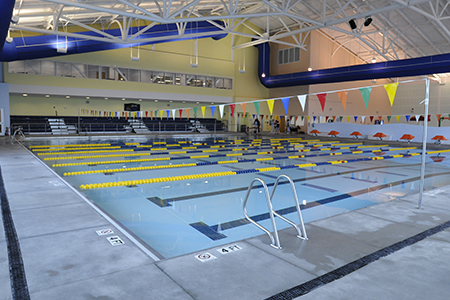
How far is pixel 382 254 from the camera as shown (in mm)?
2877

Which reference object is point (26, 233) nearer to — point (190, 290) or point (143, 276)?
point (143, 276)

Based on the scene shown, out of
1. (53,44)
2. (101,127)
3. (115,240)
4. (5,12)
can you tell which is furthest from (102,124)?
(115,240)

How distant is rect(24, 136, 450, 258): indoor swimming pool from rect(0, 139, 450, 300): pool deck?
54 centimetres

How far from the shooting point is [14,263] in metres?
2.46

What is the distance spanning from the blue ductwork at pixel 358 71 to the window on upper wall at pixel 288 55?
3.94 feet

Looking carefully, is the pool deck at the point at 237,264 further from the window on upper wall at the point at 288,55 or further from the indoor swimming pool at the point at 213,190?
the window on upper wall at the point at 288,55

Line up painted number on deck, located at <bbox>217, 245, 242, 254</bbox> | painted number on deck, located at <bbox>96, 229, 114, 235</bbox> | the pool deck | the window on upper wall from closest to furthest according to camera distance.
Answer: the pool deck → painted number on deck, located at <bbox>217, 245, 242, 254</bbox> → painted number on deck, located at <bbox>96, 229, 114, 235</bbox> → the window on upper wall

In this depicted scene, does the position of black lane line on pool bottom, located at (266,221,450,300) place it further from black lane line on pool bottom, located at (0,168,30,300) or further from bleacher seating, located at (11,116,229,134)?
bleacher seating, located at (11,116,229,134)

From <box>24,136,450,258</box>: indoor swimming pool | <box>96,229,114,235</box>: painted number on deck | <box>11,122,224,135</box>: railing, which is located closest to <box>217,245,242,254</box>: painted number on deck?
<box>24,136,450,258</box>: indoor swimming pool

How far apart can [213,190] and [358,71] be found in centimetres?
1781

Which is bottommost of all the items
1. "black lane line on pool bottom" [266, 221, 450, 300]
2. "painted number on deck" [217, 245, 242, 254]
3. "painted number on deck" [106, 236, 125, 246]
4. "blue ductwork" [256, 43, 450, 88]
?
"black lane line on pool bottom" [266, 221, 450, 300]

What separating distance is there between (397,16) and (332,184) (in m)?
17.7

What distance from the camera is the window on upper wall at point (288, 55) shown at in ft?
85.4

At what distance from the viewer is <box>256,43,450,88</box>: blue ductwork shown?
56.7ft
